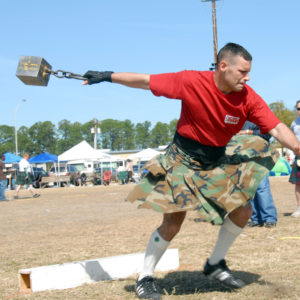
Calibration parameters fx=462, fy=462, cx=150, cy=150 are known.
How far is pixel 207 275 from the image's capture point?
368 centimetres

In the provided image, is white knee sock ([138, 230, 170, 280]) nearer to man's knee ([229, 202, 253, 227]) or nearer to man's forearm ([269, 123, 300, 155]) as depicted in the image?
man's knee ([229, 202, 253, 227])

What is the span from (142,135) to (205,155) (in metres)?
123

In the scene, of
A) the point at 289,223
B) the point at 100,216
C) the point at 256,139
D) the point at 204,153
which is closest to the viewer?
the point at 204,153

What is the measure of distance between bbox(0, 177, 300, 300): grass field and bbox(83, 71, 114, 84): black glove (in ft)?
5.33

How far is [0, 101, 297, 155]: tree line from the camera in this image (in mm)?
115306

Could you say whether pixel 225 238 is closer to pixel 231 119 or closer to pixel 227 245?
pixel 227 245

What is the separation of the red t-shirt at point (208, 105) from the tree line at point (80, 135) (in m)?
111

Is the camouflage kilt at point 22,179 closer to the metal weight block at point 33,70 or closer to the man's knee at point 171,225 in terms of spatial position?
the metal weight block at point 33,70

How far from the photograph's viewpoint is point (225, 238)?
363 centimetres

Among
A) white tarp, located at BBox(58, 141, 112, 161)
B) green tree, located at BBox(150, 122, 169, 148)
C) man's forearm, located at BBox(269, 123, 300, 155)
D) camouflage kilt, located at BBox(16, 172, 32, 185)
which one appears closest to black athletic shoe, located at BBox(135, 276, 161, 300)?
man's forearm, located at BBox(269, 123, 300, 155)

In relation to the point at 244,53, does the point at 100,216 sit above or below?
below

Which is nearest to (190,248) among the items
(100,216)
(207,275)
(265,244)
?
(265,244)

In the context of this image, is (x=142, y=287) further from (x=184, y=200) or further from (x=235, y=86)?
(x=235, y=86)

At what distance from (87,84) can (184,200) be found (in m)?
1.19
